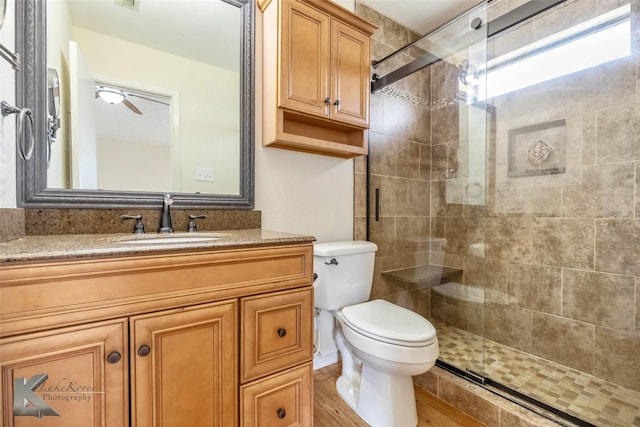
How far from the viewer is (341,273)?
5.10ft

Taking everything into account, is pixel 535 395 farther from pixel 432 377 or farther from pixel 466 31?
pixel 466 31

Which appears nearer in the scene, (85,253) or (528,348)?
(85,253)

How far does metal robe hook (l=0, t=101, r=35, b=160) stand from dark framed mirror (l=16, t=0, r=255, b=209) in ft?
0.25

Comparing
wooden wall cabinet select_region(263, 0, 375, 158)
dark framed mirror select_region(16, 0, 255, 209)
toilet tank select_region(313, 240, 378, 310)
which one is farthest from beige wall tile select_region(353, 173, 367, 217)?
dark framed mirror select_region(16, 0, 255, 209)

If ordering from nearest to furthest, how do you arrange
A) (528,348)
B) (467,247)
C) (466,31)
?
(466,31) → (528,348) → (467,247)

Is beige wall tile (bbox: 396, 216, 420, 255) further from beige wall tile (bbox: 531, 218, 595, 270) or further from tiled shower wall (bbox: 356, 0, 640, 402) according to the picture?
beige wall tile (bbox: 531, 218, 595, 270)

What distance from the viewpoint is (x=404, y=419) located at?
129 cm

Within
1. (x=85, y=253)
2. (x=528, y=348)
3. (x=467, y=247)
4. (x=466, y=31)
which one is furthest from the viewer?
(x=467, y=247)

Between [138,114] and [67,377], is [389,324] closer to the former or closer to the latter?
Result: [67,377]

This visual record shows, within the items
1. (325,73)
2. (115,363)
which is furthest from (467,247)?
(115,363)

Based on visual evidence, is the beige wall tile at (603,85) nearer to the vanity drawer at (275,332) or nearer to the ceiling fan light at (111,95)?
the vanity drawer at (275,332)

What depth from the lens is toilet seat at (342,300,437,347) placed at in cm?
120

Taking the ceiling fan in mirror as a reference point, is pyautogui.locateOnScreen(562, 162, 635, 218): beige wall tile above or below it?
below

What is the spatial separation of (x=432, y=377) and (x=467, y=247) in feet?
3.14
